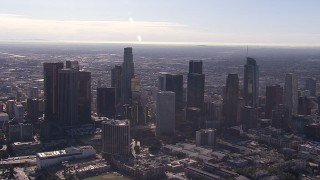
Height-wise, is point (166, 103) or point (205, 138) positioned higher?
point (166, 103)

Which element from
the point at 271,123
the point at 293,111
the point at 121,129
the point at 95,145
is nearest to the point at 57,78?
the point at 95,145

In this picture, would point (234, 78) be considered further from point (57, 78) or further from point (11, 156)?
point (11, 156)

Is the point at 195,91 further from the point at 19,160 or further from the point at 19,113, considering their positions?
the point at 19,160

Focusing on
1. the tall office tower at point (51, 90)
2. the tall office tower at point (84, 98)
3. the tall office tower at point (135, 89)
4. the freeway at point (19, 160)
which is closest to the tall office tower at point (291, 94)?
the tall office tower at point (135, 89)

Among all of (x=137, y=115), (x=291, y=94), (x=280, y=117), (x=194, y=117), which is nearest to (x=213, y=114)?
(x=194, y=117)

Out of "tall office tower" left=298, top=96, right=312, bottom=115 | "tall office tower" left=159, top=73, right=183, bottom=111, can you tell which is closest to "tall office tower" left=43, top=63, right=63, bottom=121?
"tall office tower" left=159, top=73, right=183, bottom=111
